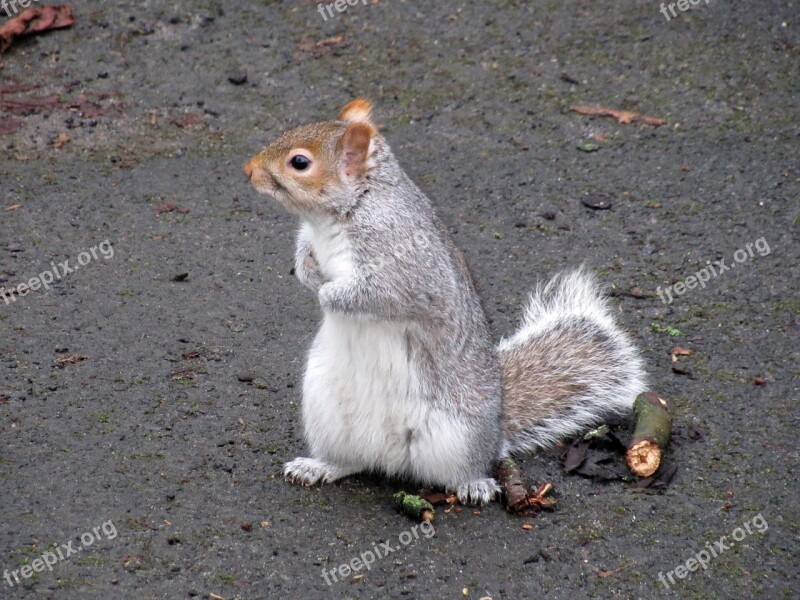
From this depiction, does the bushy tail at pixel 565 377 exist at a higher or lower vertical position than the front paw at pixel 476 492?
higher

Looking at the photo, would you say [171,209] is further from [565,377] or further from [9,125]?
[565,377]

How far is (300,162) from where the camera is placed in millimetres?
3000

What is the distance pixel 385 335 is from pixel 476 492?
56 cm

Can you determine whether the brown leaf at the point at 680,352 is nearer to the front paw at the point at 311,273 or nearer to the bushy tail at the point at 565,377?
the bushy tail at the point at 565,377

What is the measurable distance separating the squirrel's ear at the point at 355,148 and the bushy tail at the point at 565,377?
36.4 inches

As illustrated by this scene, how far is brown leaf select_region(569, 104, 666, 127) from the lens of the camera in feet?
17.1

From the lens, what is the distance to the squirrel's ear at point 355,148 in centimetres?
297

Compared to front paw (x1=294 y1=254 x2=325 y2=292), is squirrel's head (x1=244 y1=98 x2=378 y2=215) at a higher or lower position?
higher

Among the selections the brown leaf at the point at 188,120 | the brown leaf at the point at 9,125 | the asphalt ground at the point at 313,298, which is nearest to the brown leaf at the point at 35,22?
the asphalt ground at the point at 313,298

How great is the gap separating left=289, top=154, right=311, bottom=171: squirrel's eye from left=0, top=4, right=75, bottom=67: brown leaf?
337 cm

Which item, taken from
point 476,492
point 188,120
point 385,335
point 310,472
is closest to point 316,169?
point 385,335

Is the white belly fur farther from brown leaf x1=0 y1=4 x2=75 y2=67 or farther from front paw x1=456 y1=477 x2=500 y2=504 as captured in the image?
brown leaf x1=0 y1=4 x2=75 y2=67

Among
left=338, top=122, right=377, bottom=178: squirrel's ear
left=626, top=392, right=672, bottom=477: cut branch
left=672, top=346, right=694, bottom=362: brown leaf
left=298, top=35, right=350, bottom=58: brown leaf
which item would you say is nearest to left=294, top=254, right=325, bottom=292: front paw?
left=338, top=122, right=377, bottom=178: squirrel's ear

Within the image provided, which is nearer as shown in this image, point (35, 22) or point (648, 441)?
point (648, 441)
